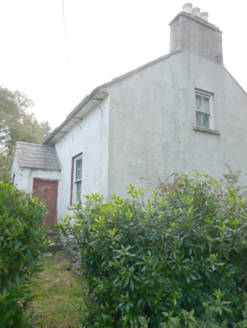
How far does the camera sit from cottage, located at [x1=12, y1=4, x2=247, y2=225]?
721 cm

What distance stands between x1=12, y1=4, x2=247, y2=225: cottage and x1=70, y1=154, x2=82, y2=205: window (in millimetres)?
36

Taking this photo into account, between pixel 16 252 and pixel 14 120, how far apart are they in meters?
23.0

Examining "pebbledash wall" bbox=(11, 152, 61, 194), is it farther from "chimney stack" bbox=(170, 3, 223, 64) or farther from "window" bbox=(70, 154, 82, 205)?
"chimney stack" bbox=(170, 3, 223, 64)

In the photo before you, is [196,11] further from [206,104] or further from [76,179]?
[76,179]

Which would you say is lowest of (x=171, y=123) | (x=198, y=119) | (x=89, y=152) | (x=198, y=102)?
(x=89, y=152)

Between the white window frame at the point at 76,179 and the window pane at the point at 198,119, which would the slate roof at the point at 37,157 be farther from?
the window pane at the point at 198,119

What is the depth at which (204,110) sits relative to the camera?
30.0ft

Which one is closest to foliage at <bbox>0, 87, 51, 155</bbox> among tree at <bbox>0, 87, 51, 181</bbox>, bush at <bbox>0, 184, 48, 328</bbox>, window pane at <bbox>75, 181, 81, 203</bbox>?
tree at <bbox>0, 87, 51, 181</bbox>

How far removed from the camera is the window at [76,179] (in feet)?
31.3

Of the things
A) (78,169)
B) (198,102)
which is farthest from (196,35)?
(78,169)

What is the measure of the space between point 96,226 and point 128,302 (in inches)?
32.5

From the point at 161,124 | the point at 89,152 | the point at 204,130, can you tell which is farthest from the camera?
the point at 204,130

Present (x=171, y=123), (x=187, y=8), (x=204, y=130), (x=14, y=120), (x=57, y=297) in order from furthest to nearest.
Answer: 1. (x=14, y=120)
2. (x=187, y=8)
3. (x=204, y=130)
4. (x=171, y=123)
5. (x=57, y=297)

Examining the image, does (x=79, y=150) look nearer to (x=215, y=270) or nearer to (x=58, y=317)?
(x=58, y=317)
